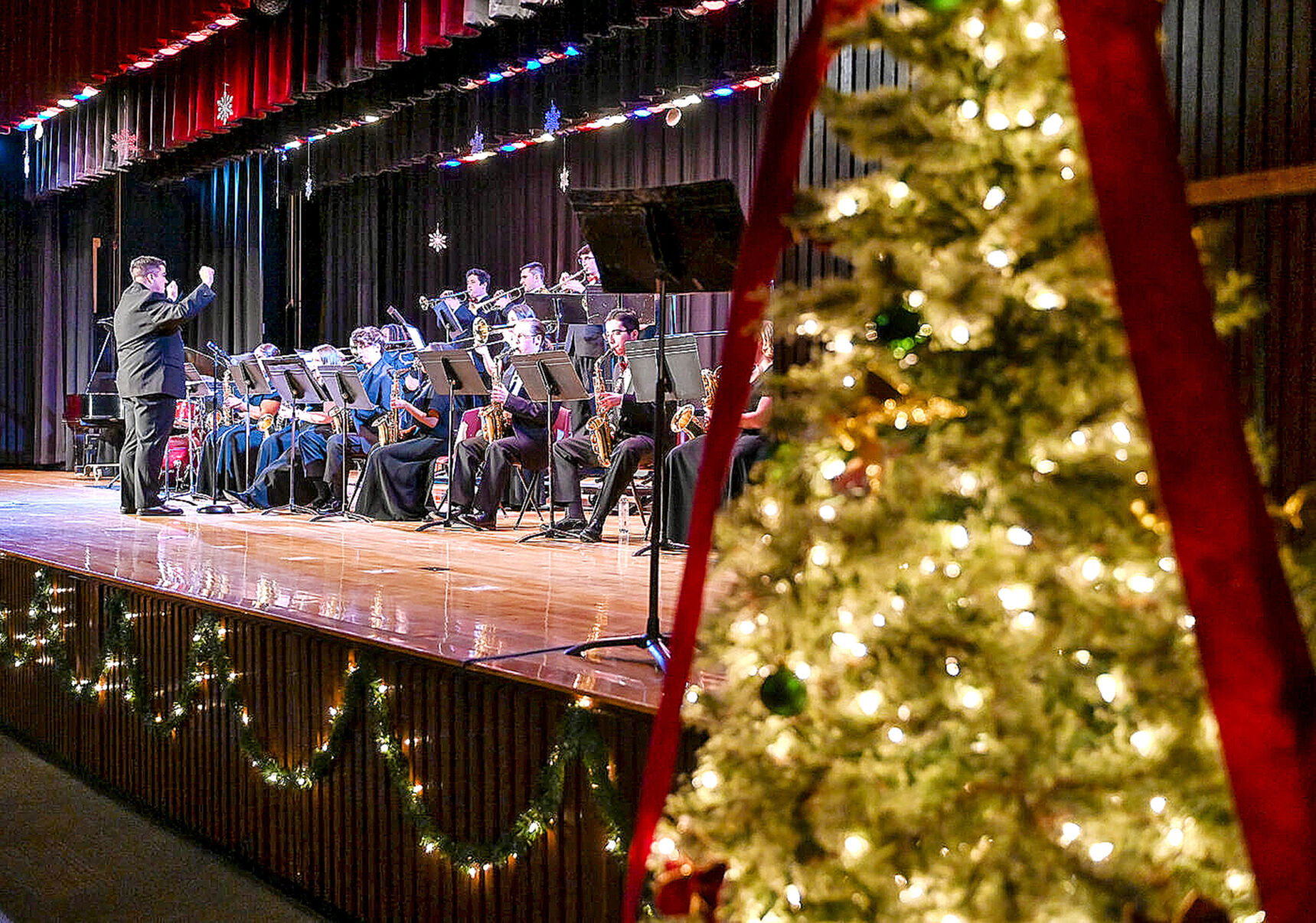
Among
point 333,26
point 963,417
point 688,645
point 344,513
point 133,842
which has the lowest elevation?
point 133,842

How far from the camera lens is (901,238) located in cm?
114

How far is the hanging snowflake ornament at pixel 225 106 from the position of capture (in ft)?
31.0

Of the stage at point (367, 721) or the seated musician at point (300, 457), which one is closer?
the stage at point (367, 721)

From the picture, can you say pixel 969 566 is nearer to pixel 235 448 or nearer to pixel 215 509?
pixel 215 509

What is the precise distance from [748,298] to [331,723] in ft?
7.86

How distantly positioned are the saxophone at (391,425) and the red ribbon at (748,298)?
6.76 meters

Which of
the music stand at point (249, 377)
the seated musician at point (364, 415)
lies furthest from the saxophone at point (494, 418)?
the music stand at point (249, 377)

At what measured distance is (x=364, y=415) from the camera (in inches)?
327

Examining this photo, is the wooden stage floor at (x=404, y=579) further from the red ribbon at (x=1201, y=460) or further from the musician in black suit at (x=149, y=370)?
the red ribbon at (x=1201, y=460)

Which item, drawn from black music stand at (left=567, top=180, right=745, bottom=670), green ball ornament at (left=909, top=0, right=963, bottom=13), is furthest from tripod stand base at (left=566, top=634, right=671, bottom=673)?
green ball ornament at (left=909, top=0, right=963, bottom=13)

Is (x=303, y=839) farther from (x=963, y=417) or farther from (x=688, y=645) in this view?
(x=963, y=417)

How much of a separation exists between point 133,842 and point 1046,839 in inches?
134

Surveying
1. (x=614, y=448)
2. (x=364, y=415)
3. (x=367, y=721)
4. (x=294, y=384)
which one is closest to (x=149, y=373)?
(x=294, y=384)

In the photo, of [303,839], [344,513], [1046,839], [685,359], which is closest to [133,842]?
[303,839]
